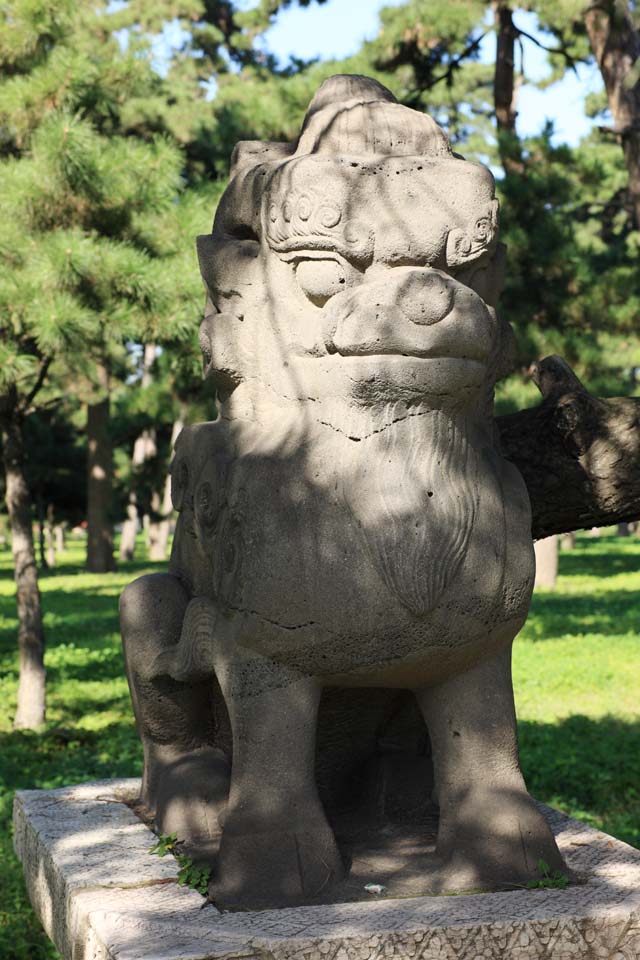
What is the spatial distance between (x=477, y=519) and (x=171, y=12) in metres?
20.4

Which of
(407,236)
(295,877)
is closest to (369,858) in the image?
(295,877)

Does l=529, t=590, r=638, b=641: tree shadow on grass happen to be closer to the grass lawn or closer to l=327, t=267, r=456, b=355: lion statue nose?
the grass lawn

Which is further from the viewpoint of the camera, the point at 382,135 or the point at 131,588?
the point at 131,588

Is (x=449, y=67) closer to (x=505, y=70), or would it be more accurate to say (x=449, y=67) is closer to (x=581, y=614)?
(x=505, y=70)

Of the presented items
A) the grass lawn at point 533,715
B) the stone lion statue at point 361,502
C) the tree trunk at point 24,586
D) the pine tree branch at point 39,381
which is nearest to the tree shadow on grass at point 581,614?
the grass lawn at point 533,715

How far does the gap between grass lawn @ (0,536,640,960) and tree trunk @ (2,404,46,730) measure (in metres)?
0.21

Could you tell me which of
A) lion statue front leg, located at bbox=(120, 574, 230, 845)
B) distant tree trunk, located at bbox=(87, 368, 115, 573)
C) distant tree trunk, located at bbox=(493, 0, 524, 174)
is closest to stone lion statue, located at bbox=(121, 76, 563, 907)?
lion statue front leg, located at bbox=(120, 574, 230, 845)

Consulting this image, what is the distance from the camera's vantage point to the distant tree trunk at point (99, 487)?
63.9 feet

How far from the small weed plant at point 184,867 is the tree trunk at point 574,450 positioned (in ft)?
5.13

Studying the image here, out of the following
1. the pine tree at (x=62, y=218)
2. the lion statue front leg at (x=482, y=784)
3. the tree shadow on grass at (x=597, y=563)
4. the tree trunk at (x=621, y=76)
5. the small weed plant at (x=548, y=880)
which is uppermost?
the tree trunk at (x=621, y=76)

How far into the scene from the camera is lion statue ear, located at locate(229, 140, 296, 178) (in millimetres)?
3107

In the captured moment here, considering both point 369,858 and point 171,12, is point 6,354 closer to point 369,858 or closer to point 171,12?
point 369,858

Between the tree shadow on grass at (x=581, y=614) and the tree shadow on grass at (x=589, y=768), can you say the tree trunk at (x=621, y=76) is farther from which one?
the tree shadow on grass at (x=589, y=768)

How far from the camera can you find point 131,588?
3.29 metres
